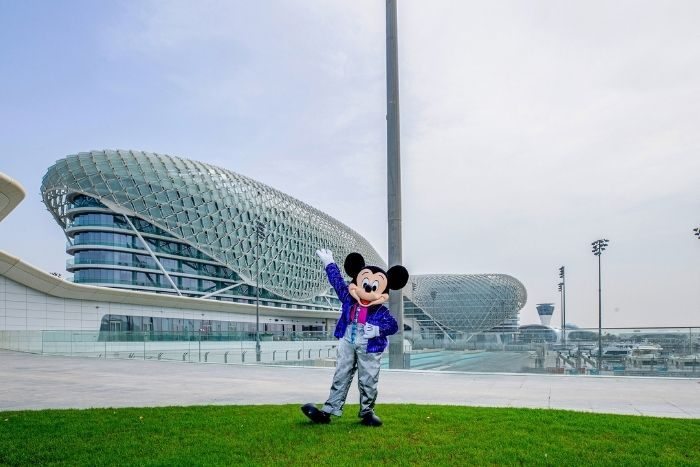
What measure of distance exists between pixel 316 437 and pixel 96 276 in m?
61.4

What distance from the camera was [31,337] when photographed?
30203 millimetres

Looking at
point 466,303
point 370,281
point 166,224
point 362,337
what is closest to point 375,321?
point 362,337

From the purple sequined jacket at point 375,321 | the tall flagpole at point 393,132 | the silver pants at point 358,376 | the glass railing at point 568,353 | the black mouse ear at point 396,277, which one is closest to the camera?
the silver pants at point 358,376

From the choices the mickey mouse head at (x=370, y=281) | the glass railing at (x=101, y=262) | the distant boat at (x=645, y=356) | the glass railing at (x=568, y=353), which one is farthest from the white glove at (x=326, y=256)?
the glass railing at (x=101, y=262)

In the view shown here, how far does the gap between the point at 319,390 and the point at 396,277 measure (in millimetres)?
5608

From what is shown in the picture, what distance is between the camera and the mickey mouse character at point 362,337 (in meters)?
7.76

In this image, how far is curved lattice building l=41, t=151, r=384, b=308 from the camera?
214 feet

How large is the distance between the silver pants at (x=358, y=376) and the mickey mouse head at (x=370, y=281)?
2.06 feet

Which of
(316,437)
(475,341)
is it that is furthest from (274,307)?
(316,437)

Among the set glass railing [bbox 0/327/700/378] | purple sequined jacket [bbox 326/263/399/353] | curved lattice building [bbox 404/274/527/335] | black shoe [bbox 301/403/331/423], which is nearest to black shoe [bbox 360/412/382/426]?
black shoe [bbox 301/403/331/423]

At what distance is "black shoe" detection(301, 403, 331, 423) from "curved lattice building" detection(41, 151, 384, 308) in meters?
48.9

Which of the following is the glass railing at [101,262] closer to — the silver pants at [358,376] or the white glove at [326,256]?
the white glove at [326,256]

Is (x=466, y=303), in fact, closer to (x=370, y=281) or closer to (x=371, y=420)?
(x=370, y=281)

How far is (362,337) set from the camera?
787cm
